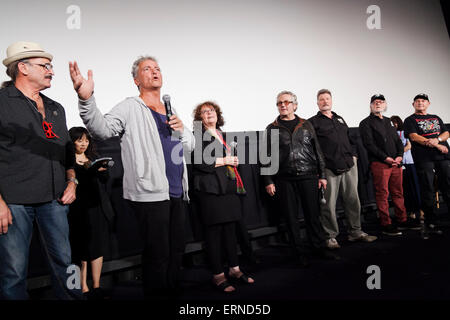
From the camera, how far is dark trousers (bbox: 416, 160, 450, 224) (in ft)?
11.7

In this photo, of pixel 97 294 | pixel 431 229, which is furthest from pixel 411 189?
pixel 97 294

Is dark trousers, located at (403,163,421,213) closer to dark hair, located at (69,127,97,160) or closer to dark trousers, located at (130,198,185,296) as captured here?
dark trousers, located at (130,198,185,296)

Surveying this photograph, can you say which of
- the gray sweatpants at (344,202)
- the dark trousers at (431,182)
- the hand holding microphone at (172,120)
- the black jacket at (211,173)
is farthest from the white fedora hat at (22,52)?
the dark trousers at (431,182)

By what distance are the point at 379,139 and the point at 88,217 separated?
10.4ft

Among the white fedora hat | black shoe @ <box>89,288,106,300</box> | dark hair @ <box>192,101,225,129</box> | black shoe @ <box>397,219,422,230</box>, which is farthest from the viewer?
black shoe @ <box>397,219,422,230</box>

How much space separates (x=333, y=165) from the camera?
3279 mm

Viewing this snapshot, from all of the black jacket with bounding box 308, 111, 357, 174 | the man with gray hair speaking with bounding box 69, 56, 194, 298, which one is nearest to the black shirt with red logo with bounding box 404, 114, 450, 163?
the black jacket with bounding box 308, 111, 357, 174

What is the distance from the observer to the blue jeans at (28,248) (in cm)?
136

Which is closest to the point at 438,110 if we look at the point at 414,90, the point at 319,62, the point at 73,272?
the point at 414,90

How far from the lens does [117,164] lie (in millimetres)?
2854

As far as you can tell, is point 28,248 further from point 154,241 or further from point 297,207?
point 297,207

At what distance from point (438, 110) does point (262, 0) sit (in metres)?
4.63

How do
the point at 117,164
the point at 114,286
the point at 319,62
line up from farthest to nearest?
the point at 319,62, the point at 117,164, the point at 114,286
